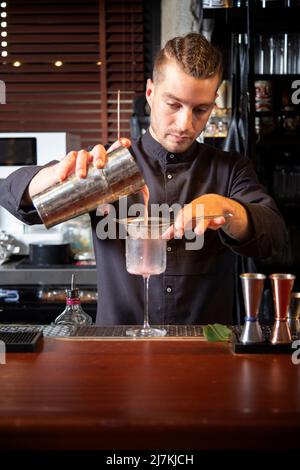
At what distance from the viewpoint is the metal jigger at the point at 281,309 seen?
1.51m

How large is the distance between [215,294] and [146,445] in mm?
1028

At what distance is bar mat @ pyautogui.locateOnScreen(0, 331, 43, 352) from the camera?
1529 millimetres

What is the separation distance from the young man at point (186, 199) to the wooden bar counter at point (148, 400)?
40cm

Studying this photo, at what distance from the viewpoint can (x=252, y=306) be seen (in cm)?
153

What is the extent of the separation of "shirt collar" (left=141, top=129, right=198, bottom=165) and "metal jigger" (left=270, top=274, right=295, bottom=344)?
0.76 m

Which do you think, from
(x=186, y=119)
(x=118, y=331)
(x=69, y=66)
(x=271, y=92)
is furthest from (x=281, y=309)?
(x=69, y=66)

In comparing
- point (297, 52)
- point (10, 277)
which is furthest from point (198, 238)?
point (297, 52)

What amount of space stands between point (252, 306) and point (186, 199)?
2.29 feet

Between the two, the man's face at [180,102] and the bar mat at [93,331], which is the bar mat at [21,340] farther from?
the man's face at [180,102]

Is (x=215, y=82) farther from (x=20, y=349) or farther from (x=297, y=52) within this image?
(x=297, y=52)

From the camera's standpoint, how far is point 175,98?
6.23 feet
